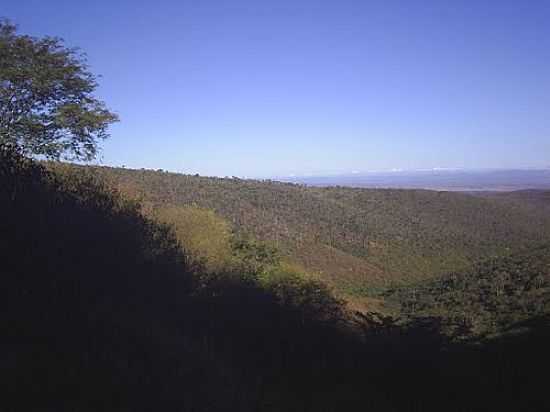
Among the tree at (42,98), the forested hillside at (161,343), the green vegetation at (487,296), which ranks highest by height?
the tree at (42,98)

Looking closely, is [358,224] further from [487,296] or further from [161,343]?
[161,343]

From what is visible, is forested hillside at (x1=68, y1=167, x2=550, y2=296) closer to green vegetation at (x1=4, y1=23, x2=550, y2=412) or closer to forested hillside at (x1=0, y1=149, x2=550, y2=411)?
green vegetation at (x1=4, y1=23, x2=550, y2=412)

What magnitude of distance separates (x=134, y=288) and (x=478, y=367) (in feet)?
35.1

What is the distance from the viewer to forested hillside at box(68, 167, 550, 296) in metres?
48.0

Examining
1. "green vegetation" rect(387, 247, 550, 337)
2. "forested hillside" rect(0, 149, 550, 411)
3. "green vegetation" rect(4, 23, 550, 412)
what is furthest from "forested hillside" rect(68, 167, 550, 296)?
"forested hillside" rect(0, 149, 550, 411)

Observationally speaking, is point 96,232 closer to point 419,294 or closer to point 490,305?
point 490,305

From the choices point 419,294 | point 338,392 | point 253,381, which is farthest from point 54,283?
point 419,294

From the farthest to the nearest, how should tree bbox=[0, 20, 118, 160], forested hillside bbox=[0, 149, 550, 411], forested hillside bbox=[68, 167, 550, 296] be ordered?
forested hillside bbox=[68, 167, 550, 296], tree bbox=[0, 20, 118, 160], forested hillside bbox=[0, 149, 550, 411]

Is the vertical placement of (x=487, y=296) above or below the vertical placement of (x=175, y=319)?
below

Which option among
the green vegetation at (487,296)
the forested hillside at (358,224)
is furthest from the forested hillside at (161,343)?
the forested hillside at (358,224)

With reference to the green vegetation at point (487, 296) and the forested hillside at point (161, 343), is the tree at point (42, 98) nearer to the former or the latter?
the forested hillside at point (161, 343)

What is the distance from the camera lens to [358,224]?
66125 mm

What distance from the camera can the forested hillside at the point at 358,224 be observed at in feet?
157

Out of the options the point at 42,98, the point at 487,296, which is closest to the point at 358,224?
the point at 487,296
